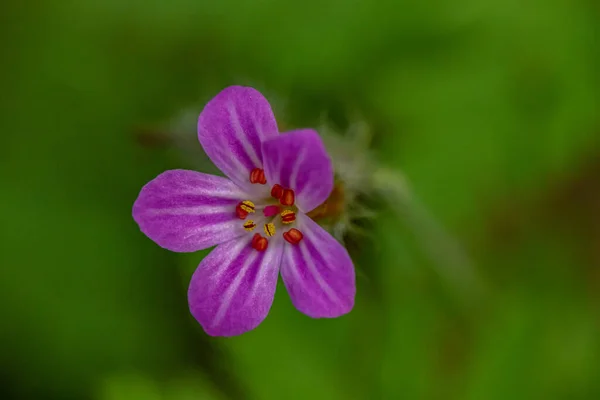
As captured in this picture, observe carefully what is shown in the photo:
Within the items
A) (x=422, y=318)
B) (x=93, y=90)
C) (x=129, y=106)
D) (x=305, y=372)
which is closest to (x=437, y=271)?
(x=422, y=318)

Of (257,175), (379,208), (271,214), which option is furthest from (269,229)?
(379,208)

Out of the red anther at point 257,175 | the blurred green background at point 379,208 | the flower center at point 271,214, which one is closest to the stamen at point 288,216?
the flower center at point 271,214

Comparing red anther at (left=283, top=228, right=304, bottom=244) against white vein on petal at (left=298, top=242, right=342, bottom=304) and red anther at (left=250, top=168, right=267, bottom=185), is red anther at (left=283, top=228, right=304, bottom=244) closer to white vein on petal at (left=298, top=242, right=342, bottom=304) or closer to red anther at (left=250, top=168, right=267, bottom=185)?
white vein on petal at (left=298, top=242, right=342, bottom=304)

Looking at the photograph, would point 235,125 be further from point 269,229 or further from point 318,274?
point 318,274

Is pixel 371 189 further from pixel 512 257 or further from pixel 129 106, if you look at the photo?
pixel 129 106

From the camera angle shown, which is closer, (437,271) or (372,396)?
(372,396)

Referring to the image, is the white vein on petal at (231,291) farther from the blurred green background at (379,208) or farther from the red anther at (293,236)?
the blurred green background at (379,208)

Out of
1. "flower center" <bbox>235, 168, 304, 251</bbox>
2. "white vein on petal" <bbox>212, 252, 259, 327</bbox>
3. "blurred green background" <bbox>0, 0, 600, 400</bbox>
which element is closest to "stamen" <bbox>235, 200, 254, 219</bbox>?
"flower center" <bbox>235, 168, 304, 251</bbox>

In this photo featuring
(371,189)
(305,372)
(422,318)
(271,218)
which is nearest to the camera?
(271,218)
